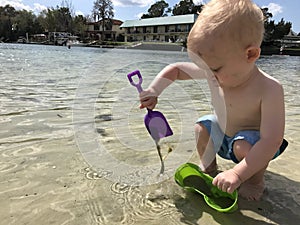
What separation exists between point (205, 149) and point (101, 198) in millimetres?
608

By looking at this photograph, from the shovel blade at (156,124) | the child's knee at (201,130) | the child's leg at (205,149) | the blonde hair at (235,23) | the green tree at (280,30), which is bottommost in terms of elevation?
the child's leg at (205,149)

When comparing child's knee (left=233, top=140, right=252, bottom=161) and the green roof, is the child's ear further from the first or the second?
the green roof

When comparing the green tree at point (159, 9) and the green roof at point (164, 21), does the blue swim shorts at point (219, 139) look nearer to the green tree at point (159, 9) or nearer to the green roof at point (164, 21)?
the green roof at point (164, 21)

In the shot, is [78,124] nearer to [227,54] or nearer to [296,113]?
[227,54]

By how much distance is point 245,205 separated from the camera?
1.38m

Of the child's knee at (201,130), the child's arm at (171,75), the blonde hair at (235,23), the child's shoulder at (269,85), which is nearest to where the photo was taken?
the blonde hair at (235,23)

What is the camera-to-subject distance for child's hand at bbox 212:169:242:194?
1193mm

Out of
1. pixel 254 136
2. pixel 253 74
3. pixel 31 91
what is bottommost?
pixel 31 91

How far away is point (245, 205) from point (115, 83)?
430 cm

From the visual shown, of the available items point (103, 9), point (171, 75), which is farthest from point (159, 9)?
point (171, 75)

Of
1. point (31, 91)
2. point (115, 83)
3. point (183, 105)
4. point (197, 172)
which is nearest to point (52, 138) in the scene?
point (197, 172)

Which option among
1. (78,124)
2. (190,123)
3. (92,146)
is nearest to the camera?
(92,146)

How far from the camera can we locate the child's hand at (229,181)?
47.0 inches

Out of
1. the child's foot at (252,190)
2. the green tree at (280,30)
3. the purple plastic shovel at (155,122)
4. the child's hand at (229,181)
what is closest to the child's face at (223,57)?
the purple plastic shovel at (155,122)
